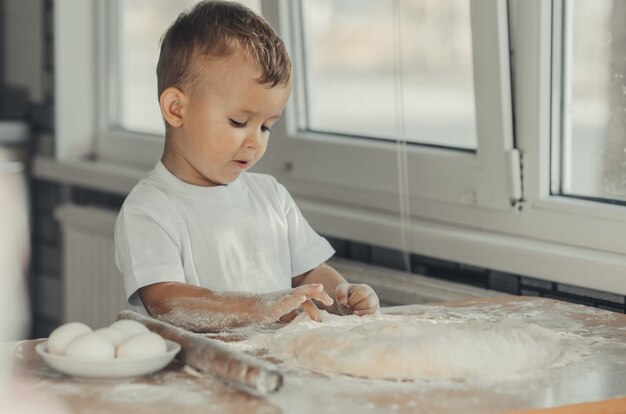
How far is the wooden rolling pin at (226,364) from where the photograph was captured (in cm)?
110

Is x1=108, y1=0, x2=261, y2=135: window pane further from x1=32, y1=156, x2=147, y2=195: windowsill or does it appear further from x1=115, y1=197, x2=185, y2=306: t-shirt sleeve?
x1=115, y1=197, x2=185, y2=306: t-shirt sleeve

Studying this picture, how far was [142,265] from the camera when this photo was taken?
5.14ft

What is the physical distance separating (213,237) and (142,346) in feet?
1.68

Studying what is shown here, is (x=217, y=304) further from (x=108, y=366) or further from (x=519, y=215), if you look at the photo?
(x=519, y=215)

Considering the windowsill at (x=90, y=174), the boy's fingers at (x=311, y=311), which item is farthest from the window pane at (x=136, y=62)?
the boy's fingers at (x=311, y=311)

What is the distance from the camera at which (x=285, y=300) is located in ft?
4.47

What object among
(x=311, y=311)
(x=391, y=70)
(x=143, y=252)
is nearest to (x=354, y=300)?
(x=311, y=311)

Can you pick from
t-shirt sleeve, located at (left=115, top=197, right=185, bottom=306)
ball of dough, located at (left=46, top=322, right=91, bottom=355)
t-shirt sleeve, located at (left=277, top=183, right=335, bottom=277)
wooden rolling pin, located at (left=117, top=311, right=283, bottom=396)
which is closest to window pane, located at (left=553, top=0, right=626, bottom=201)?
t-shirt sleeve, located at (left=277, top=183, right=335, bottom=277)

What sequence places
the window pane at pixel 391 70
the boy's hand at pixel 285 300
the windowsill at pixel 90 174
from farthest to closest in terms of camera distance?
the windowsill at pixel 90 174, the window pane at pixel 391 70, the boy's hand at pixel 285 300

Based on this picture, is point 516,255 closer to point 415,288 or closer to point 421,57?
point 415,288

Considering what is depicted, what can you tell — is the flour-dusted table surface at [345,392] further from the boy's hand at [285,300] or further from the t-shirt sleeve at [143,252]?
the t-shirt sleeve at [143,252]

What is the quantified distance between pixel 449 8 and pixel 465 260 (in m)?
0.48

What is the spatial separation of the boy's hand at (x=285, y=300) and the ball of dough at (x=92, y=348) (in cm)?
25

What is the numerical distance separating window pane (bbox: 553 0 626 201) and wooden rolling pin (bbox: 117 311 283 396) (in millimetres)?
865
